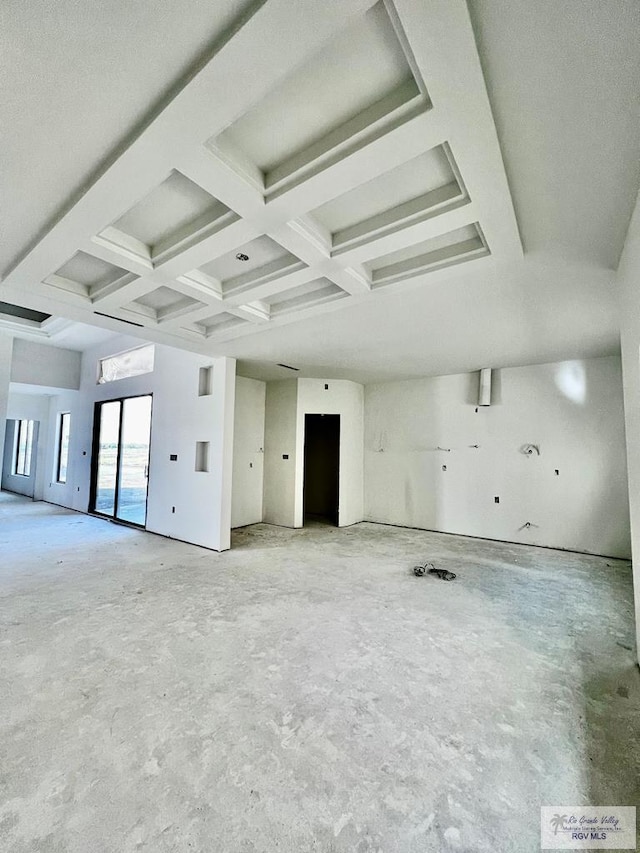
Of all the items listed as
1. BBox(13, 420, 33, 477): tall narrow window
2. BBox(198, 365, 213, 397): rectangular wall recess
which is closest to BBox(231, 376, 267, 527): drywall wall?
BBox(198, 365, 213, 397): rectangular wall recess

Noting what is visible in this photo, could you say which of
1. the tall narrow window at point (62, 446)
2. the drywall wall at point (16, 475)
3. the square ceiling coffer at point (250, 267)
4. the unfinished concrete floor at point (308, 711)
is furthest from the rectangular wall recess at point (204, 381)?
the drywall wall at point (16, 475)

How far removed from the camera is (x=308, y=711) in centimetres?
185

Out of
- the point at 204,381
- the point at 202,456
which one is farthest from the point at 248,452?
the point at 204,381

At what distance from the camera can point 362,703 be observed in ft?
6.31

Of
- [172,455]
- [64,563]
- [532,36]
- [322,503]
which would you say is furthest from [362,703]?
[322,503]

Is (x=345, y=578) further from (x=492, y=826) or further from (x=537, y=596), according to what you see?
(x=492, y=826)

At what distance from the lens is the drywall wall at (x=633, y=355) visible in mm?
1983

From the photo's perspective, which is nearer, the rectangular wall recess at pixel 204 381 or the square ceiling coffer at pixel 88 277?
the square ceiling coffer at pixel 88 277

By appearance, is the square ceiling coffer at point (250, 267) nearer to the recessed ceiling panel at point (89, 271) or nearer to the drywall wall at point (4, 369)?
the recessed ceiling panel at point (89, 271)

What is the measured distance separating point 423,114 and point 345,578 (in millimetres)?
3789

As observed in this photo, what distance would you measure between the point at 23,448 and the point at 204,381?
9157 millimetres

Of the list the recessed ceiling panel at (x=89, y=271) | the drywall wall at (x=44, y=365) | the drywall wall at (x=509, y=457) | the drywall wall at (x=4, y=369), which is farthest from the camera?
the drywall wall at (x=44, y=365)

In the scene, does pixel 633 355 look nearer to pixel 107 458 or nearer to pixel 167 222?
pixel 167 222

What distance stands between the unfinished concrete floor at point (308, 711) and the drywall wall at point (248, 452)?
2748mm
